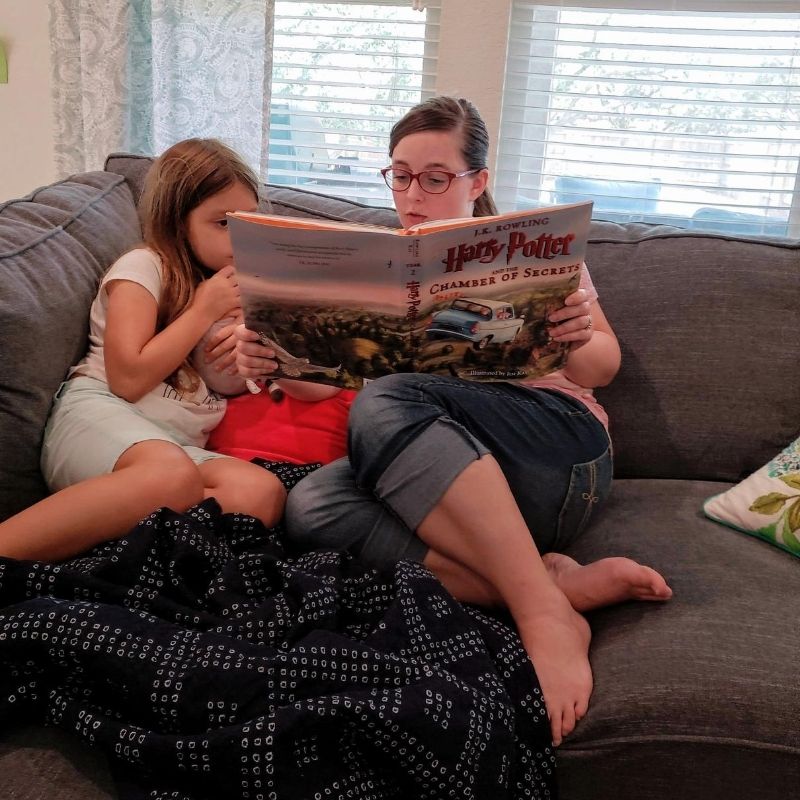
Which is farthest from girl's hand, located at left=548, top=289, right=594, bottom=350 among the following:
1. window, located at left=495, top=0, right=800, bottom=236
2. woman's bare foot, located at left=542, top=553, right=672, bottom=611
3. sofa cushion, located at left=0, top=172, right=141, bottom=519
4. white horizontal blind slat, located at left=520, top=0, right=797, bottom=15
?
white horizontal blind slat, located at left=520, top=0, right=797, bottom=15

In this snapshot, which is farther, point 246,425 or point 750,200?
point 750,200

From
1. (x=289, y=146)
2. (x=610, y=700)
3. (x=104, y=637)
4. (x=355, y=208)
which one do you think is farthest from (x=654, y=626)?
(x=289, y=146)

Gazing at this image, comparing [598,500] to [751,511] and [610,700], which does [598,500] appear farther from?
[610,700]

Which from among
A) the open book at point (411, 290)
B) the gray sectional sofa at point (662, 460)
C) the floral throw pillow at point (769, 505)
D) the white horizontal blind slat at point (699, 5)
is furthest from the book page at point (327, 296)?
the white horizontal blind slat at point (699, 5)

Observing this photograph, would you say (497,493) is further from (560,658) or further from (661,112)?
(661,112)

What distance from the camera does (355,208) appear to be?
169 centimetres

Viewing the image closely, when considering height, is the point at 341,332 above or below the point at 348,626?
above

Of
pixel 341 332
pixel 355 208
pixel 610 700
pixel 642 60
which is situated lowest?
pixel 610 700

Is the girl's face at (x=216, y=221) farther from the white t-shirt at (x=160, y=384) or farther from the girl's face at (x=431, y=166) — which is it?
the girl's face at (x=431, y=166)

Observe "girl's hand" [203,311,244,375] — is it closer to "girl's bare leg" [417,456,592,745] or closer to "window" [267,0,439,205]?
"girl's bare leg" [417,456,592,745]

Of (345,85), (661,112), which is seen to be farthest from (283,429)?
(661,112)

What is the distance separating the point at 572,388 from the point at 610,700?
58 cm

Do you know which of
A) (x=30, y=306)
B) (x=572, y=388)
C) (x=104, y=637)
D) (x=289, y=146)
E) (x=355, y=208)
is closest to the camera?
(x=104, y=637)

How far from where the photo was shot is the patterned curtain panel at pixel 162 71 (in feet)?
6.98
